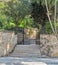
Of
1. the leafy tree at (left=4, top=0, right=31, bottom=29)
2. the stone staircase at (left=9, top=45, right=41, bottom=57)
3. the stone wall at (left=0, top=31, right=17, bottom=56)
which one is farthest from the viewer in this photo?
the leafy tree at (left=4, top=0, right=31, bottom=29)

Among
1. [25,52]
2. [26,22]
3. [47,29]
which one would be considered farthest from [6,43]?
[26,22]

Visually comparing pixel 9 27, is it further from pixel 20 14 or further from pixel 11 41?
pixel 11 41

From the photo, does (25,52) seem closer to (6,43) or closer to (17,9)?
(6,43)

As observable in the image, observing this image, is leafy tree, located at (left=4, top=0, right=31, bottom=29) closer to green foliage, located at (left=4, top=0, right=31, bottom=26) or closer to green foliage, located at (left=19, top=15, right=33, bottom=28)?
green foliage, located at (left=4, top=0, right=31, bottom=26)

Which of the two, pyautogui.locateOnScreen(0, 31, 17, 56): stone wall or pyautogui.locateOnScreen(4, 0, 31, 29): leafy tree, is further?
pyautogui.locateOnScreen(4, 0, 31, 29): leafy tree

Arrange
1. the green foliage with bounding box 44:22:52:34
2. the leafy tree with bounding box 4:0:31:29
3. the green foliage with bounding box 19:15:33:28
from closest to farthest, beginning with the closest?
the green foliage with bounding box 44:22:52:34
the leafy tree with bounding box 4:0:31:29
the green foliage with bounding box 19:15:33:28

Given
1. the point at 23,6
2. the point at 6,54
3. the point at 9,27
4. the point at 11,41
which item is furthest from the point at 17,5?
the point at 6,54

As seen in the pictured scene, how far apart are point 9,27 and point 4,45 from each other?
475 centimetres

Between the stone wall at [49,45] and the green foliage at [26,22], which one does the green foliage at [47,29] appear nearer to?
the green foliage at [26,22]

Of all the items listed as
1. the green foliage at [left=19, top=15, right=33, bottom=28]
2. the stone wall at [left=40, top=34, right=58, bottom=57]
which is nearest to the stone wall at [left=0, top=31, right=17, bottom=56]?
the stone wall at [left=40, top=34, right=58, bottom=57]

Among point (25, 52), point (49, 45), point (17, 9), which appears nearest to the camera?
point (25, 52)

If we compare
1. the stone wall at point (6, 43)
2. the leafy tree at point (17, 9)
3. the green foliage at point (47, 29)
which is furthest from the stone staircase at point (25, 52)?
the leafy tree at point (17, 9)

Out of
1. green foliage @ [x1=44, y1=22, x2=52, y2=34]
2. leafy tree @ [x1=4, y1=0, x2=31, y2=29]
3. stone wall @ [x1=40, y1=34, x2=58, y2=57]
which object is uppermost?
leafy tree @ [x1=4, y1=0, x2=31, y2=29]

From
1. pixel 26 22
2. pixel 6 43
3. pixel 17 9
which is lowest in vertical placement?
pixel 6 43
